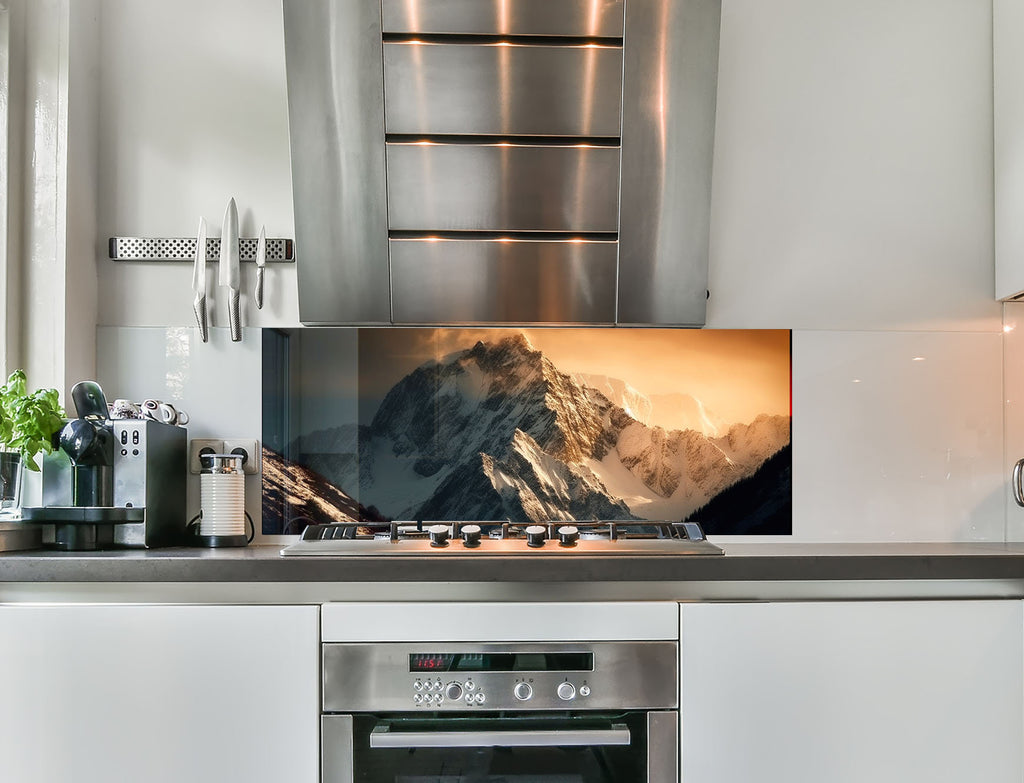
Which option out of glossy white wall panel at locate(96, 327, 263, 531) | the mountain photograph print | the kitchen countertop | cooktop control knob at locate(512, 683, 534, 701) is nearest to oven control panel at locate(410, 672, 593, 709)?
cooktop control knob at locate(512, 683, 534, 701)

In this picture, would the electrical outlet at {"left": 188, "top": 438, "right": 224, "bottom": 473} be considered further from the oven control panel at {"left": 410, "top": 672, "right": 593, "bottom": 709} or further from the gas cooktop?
the oven control panel at {"left": 410, "top": 672, "right": 593, "bottom": 709}

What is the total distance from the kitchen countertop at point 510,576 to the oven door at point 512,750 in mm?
225

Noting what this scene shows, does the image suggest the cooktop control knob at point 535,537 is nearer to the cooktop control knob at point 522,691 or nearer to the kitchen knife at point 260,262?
the cooktop control knob at point 522,691

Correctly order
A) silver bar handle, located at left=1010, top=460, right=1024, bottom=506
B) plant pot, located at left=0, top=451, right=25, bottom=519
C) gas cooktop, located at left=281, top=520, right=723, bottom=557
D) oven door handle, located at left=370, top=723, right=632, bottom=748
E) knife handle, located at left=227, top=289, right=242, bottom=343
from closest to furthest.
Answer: oven door handle, located at left=370, top=723, right=632, bottom=748 < gas cooktop, located at left=281, top=520, right=723, bottom=557 < plant pot, located at left=0, top=451, right=25, bottom=519 < silver bar handle, located at left=1010, top=460, right=1024, bottom=506 < knife handle, located at left=227, top=289, right=242, bottom=343

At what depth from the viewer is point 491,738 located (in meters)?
1.52

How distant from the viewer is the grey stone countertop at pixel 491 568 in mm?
1543

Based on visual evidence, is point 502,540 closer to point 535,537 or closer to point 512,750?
point 535,537

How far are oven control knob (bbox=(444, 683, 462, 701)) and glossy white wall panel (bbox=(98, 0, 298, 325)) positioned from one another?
3.43 ft

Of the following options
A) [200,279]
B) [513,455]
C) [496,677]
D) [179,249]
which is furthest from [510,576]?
[179,249]

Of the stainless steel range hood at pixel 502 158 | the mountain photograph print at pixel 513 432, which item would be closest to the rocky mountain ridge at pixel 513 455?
the mountain photograph print at pixel 513 432

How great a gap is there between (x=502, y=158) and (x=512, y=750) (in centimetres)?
127

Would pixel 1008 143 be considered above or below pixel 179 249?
above

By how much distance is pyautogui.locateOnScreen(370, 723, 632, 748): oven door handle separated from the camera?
4.97 ft

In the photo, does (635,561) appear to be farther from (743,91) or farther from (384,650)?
(743,91)
